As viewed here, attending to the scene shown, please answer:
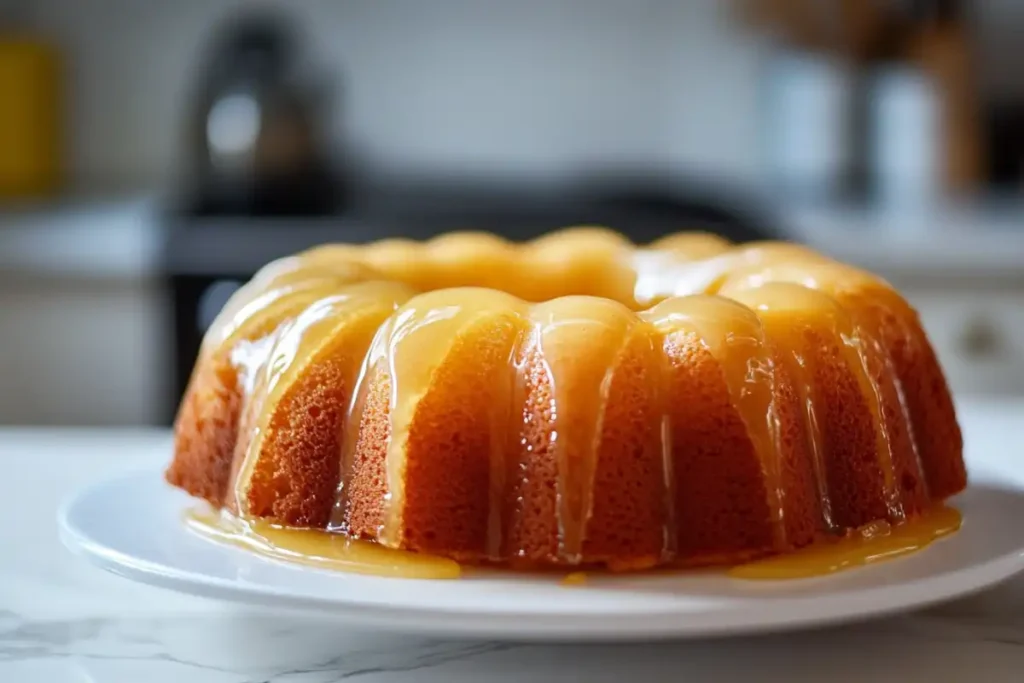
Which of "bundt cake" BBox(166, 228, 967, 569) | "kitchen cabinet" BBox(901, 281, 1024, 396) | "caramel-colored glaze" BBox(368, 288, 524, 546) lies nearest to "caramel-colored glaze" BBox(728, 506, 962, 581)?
"bundt cake" BBox(166, 228, 967, 569)

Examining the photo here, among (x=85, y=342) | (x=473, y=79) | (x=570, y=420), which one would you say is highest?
(x=473, y=79)

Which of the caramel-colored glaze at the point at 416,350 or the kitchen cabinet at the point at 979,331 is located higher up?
the caramel-colored glaze at the point at 416,350

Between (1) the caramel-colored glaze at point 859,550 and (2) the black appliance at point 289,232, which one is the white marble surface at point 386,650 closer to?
(1) the caramel-colored glaze at point 859,550

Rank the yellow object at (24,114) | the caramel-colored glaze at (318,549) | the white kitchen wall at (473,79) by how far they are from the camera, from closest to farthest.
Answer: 1. the caramel-colored glaze at (318,549)
2. the yellow object at (24,114)
3. the white kitchen wall at (473,79)

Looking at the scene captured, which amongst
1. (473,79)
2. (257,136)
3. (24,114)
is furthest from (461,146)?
(24,114)

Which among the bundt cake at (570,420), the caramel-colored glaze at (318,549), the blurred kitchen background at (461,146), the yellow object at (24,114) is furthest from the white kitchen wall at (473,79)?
the caramel-colored glaze at (318,549)

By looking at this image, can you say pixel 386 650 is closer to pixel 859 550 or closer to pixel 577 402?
pixel 577 402

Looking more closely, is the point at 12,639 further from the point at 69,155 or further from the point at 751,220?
the point at 69,155

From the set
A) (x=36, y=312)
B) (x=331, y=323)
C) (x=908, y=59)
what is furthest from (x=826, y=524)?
(x=908, y=59)
